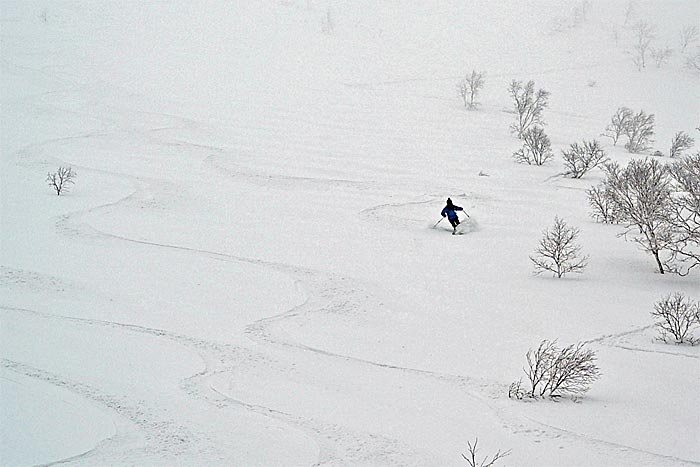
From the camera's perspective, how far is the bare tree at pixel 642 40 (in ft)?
171

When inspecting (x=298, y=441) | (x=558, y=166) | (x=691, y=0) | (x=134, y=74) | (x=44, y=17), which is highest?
(x=691, y=0)

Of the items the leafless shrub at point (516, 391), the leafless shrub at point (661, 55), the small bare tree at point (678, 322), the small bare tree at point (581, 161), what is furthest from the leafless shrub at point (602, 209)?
the leafless shrub at point (661, 55)

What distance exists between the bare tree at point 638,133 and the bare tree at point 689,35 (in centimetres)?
3140

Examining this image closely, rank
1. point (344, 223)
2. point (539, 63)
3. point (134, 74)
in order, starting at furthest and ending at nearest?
point (539, 63) < point (134, 74) < point (344, 223)

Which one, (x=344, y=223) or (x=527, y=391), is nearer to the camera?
(x=527, y=391)

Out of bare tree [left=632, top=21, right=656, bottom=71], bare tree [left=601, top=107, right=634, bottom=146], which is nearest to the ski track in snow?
bare tree [left=601, top=107, right=634, bottom=146]

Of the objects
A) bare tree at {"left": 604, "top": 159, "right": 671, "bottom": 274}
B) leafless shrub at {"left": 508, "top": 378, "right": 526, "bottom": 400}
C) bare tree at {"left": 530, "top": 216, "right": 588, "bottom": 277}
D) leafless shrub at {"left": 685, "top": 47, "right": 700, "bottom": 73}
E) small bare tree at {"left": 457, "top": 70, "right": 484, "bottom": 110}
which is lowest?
leafless shrub at {"left": 508, "top": 378, "right": 526, "bottom": 400}

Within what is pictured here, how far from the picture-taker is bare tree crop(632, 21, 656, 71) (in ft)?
171

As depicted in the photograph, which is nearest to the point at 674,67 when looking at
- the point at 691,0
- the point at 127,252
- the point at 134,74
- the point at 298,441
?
the point at 691,0

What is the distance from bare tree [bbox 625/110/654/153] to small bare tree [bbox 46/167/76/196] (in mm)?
21198

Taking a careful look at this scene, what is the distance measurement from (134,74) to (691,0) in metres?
55.4

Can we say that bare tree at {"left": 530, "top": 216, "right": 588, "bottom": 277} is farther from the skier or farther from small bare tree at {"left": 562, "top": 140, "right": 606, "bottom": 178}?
small bare tree at {"left": 562, "top": 140, "right": 606, "bottom": 178}

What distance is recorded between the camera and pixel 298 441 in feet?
24.0

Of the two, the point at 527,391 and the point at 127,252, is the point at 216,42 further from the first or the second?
the point at 527,391
